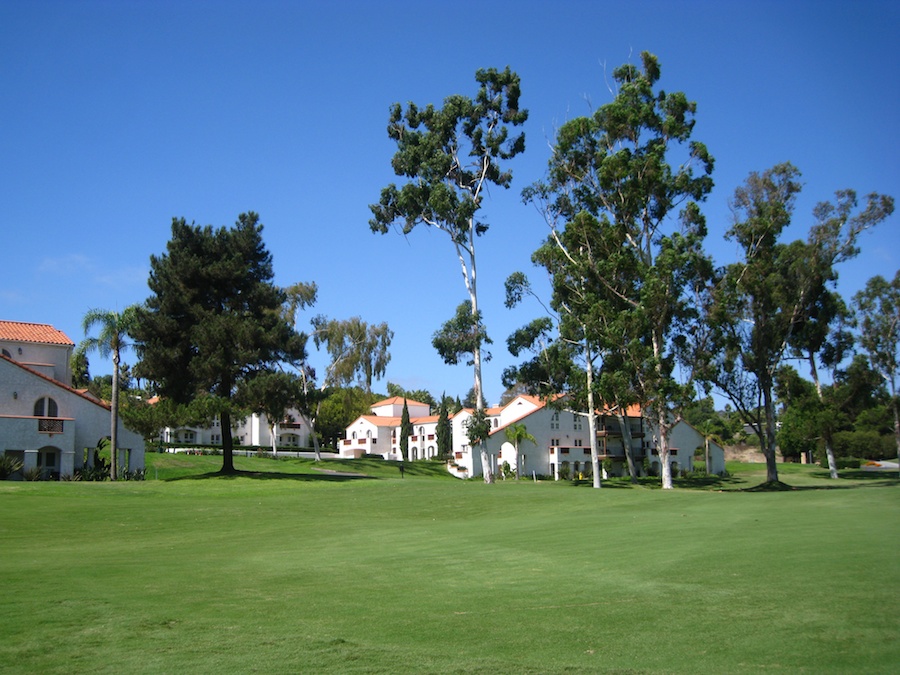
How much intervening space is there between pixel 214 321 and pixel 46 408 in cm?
1113

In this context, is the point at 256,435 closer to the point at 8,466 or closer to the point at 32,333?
the point at 32,333

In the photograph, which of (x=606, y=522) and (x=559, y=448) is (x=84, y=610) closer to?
(x=606, y=522)

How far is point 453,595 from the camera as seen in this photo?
39.1 ft

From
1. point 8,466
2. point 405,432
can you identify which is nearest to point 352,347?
point 405,432

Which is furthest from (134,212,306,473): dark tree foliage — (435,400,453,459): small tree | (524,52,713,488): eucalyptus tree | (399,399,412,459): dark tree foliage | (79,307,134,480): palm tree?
(399,399,412,459): dark tree foliage

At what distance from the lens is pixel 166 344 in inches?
1950

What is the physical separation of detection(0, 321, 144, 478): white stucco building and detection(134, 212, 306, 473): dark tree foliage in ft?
14.6

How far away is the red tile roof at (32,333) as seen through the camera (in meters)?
57.0

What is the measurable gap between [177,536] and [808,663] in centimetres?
1885

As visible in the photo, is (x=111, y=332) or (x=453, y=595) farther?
(x=111, y=332)

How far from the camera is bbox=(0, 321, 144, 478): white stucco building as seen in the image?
4378 centimetres

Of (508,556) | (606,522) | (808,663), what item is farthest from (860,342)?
(808,663)

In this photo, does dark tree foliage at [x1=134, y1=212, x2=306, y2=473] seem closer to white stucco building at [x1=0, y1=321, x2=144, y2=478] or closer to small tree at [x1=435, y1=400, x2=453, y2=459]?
white stucco building at [x1=0, y1=321, x2=144, y2=478]

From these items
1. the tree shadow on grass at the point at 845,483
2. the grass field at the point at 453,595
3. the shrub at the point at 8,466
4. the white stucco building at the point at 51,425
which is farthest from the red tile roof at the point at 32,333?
the tree shadow on grass at the point at 845,483
